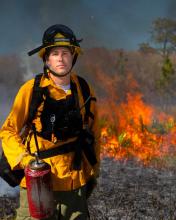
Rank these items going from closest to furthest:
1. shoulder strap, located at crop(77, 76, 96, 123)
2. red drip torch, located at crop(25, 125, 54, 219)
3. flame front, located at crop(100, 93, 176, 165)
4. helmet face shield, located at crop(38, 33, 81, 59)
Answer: red drip torch, located at crop(25, 125, 54, 219) → helmet face shield, located at crop(38, 33, 81, 59) → shoulder strap, located at crop(77, 76, 96, 123) → flame front, located at crop(100, 93, 176, 165)

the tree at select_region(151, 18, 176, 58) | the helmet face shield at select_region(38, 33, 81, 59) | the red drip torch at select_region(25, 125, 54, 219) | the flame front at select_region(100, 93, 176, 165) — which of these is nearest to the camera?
the red drip torch at select_region(25, 125, 54, 219)

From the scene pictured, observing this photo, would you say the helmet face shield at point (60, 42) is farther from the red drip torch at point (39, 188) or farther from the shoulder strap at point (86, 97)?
the red drip torch at point (39, 188)

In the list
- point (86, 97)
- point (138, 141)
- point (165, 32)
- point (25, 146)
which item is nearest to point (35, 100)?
point (25, 146)

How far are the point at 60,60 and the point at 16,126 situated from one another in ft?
2.23

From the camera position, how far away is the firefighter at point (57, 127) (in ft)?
9.50

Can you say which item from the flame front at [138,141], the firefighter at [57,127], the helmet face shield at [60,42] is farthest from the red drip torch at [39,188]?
the flame front at [138,141]

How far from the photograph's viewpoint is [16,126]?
2.91m

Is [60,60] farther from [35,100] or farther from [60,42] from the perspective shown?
[35,100]

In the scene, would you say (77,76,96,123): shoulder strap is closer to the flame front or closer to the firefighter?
the firefighter

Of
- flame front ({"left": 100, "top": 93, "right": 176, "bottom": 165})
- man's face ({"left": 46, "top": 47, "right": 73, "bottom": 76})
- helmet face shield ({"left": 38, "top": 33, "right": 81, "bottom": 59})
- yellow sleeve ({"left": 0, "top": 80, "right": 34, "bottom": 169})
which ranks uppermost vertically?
helmet face shield ({"left": 38, "top": 33, "right": 81, "bottom": 59})

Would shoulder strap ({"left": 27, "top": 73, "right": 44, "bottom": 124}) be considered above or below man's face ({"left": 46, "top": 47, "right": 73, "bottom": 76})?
below

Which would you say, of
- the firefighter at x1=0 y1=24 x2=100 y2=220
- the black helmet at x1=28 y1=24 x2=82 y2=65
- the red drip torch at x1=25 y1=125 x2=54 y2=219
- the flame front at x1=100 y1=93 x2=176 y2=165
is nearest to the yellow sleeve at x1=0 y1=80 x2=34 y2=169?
the firefighter at x1=0 y1=24 x2=100 y2=220

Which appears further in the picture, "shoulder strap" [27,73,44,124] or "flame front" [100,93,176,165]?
"flame front" [100,93,176,165]

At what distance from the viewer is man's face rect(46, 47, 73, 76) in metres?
3.01
